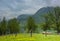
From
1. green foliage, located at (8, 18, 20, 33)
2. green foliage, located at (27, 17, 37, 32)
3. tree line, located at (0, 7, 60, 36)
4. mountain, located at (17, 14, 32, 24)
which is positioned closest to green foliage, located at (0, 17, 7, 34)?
tree line, located at (0, 7, 60, 36)

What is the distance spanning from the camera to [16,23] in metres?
6.17

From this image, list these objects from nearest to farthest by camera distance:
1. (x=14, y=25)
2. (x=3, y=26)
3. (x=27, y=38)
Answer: (x=27, y=38) → (x=14, y=25) → (x=3, y=26)

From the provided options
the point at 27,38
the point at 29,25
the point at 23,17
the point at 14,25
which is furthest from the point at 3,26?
the point at 27,38

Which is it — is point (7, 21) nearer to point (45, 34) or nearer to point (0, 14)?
point (0, 14)

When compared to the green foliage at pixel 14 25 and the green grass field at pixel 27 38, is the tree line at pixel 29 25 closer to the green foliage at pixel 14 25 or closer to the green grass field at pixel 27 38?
the green foliage at pixel 14 25

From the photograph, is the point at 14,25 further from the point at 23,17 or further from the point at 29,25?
the point at 29,25

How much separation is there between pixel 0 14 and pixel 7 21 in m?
0.39

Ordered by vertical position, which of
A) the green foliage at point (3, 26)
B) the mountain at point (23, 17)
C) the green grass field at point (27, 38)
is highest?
the mountain at point (23, 17)

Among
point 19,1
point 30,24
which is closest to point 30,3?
point 19,1

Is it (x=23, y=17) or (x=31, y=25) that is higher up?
(x=23, y=17)

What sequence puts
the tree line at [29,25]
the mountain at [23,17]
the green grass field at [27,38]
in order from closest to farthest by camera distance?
1. the green grass field at [27,38]
2. the mountain at [23,17]
3. the tree line at [29,25]

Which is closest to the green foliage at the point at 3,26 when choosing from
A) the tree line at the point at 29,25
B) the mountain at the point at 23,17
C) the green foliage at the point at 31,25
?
the tree line at the point at 29,25

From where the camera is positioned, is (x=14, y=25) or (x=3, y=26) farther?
(x=3, y=26)

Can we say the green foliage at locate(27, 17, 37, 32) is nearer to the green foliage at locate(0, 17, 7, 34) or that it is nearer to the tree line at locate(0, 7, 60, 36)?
the tree line at locate(0, 7, 60, 36)
